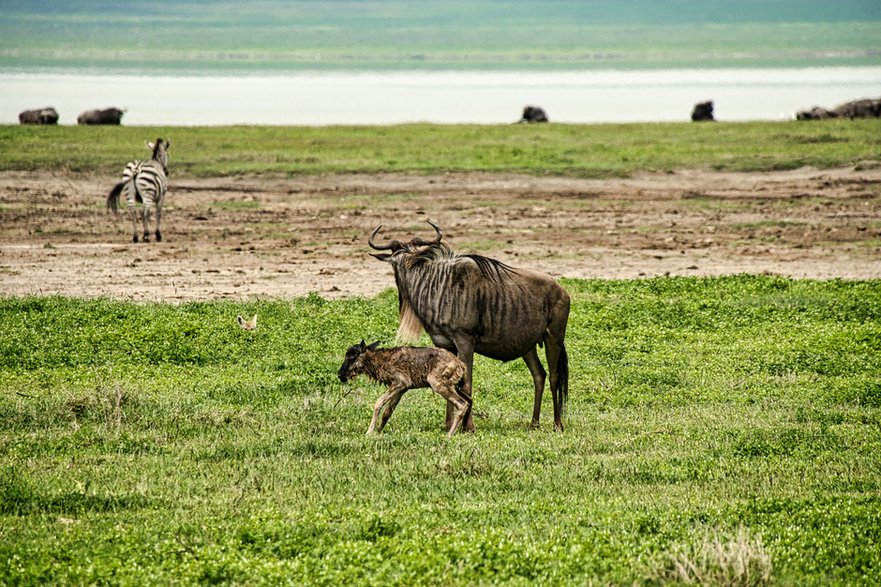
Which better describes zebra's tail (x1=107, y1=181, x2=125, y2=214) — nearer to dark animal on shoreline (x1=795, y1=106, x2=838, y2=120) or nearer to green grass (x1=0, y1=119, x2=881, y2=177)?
green grass (x1=0, y1=119, x2=881, y2=177)

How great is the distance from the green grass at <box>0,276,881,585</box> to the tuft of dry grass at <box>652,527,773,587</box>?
0.02 meters

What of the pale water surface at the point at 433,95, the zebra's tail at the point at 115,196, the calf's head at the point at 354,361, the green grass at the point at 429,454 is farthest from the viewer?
the pale water surface at the point at 433,95

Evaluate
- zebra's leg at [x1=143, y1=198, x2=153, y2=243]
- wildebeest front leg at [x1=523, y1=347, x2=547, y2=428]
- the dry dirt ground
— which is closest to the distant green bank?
the dry dirt ground

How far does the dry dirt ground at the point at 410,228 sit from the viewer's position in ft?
67.8

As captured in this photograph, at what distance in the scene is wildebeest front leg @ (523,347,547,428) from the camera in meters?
12.3

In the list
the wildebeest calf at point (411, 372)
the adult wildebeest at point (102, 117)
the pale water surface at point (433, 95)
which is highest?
the pale water surface at point (433, 95)

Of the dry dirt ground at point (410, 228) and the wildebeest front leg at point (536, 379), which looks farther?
the dry dirt ground at point (410, 228)

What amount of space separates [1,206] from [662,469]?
20081 mm

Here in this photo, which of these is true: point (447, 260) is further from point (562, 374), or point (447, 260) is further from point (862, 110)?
point (862, 110)

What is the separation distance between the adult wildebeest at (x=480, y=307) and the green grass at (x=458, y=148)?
2042 centimetres

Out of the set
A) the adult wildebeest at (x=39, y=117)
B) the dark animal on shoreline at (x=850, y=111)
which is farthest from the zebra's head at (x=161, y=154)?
the dark animal on shoreline at (x=850, y=111)

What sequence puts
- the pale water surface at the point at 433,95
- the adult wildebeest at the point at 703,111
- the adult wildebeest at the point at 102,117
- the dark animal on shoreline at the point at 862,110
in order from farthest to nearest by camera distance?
the pale water surface at the point at 433,95 → the adult wildebeest at the point at 703,111 → the adult wildebeest at the point at 102,117 → the dark animal on shoreline at the point at 862,110

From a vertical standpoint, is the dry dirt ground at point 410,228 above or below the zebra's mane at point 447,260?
below

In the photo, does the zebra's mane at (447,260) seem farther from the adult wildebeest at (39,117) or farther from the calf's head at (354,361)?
the adult wildebeest at (39,117)
